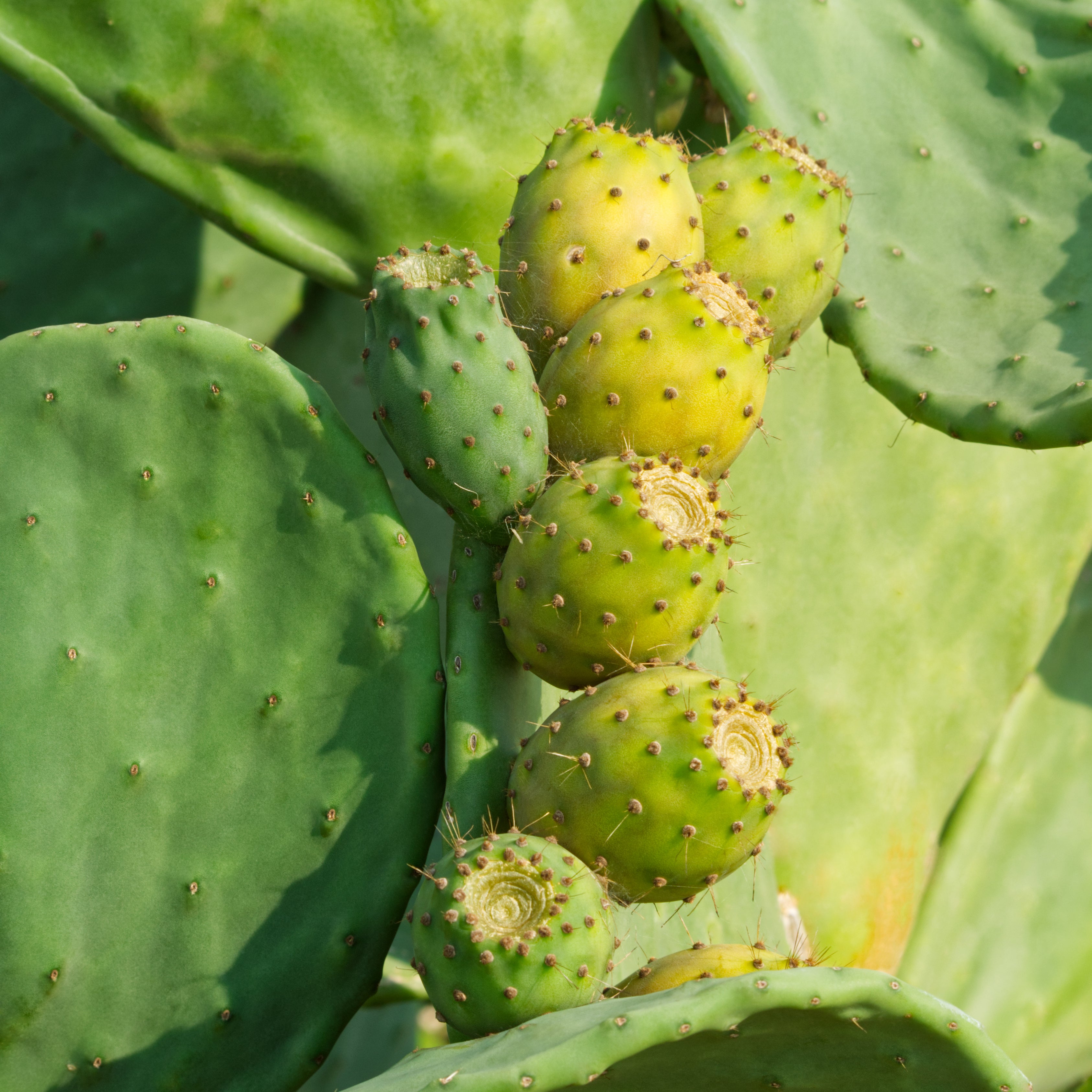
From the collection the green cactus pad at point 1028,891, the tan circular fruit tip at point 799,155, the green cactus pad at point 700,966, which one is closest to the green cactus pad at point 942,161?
the tan circular fruit tip at point 799,155

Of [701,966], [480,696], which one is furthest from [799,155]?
[701,966]

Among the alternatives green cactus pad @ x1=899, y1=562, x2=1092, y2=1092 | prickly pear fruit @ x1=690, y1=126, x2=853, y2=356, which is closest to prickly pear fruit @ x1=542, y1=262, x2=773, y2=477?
prickly pear fruit @ x1=690, y1=126, x2=853, y2=356

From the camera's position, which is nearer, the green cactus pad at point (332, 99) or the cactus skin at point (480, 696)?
the cactus skin at point (480, 696)

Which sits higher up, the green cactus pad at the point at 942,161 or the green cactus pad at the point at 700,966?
the green cactus pad at the point at 942,161

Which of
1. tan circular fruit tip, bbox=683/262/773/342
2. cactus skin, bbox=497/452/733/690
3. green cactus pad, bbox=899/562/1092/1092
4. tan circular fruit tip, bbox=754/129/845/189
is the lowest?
green cactus pad, bbox=899/562/1092/1092

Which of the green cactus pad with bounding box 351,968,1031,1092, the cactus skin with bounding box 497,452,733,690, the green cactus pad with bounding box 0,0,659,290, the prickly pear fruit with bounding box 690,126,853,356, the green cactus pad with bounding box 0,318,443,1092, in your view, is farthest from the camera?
the green cactus pad with bounding box 0,0,659,290

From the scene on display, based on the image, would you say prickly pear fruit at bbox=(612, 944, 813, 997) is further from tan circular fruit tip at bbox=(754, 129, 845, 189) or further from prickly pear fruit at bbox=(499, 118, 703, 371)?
tan circular fruit tip at bbox=(754, 129, 845, 189)

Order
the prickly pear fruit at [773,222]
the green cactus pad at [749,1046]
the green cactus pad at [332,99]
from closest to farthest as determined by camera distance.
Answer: the green cactus pad at [749,1046], the prickly pear fruit at [773,222], the green cactus pad at [332,99]

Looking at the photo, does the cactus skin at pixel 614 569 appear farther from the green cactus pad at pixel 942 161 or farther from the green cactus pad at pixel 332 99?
the green cactus pad at pixel 332 99
